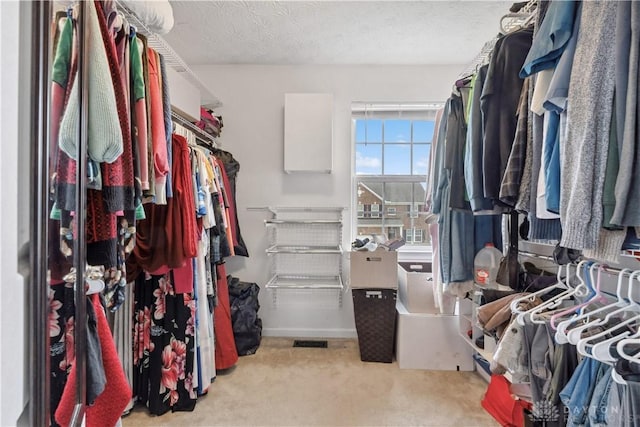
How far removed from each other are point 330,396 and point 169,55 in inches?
90.5

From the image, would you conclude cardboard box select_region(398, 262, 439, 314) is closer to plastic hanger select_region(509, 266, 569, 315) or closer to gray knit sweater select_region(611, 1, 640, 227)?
plastic hanger select_region(509, 266, 569, 315)

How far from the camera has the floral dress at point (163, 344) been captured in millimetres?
1719

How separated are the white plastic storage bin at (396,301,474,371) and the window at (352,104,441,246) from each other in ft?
2.78

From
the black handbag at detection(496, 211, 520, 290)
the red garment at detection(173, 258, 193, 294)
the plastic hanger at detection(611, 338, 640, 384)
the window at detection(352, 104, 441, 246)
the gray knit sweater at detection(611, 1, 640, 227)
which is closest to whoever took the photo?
the gray knit sweater at detection(611, 1, 640, 227)

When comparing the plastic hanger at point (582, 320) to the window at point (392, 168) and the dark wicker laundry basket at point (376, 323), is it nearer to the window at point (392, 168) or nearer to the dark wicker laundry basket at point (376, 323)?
the dark wicker laundry basket at point (376, 323)

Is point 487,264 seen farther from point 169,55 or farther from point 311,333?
point 169,55

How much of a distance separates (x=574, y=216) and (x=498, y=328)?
73cm

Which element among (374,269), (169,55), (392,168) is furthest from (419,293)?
(169,55)

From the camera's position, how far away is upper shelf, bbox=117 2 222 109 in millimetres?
1382

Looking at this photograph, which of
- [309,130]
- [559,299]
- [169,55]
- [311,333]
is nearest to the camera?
[559,299]

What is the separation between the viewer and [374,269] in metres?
2.32

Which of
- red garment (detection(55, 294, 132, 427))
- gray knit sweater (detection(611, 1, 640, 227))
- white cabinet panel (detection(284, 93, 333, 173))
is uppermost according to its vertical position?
white cabinet panel (detection(284, 93, 333, 173))

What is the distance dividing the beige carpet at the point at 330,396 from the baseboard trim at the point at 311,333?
14.2 inches

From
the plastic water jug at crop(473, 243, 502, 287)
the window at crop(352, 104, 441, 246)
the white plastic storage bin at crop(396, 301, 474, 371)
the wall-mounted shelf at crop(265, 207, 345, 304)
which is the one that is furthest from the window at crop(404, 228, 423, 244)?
the plastic water jug at crop(473, 243, 502, 287)
